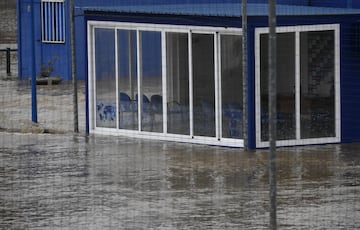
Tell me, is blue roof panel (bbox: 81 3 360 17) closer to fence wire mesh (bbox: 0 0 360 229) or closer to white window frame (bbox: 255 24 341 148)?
fence wire mesh (bbox: 0 0 360 229)

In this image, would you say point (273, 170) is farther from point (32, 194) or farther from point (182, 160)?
point (182, 160)

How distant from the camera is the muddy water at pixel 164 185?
1384 cm

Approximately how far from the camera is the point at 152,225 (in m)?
13.4

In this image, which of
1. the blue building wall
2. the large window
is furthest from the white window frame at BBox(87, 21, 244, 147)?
the large window

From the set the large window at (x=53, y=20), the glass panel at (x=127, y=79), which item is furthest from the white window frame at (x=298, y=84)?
the large window at (x=53, y=20)

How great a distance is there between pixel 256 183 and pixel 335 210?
2.44 meters

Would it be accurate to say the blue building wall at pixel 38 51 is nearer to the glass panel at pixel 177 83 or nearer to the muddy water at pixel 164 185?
the muddy water at pixel 164 185

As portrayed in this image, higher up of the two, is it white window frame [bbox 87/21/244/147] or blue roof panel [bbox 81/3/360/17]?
blue roof panel [bbox 81/3/360/17]

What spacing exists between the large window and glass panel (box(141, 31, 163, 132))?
12526 mm

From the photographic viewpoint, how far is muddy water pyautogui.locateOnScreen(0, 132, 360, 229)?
13.8 meters

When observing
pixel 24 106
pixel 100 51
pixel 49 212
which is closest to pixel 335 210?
pixel 49 212

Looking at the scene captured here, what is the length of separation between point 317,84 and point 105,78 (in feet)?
15.3

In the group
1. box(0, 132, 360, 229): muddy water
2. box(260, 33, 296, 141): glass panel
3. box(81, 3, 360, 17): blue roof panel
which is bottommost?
box(0, 132, 360, 229): muddy water

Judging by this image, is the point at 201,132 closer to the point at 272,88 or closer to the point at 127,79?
the point at 127,79
